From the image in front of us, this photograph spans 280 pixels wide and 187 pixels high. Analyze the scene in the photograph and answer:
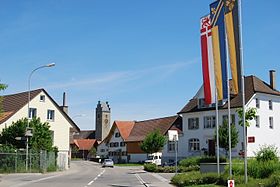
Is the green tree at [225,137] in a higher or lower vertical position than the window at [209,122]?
lower

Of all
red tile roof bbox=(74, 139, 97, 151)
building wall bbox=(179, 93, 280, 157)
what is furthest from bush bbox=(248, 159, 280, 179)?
red tile roof bbox=(74, 139, 97, 151)

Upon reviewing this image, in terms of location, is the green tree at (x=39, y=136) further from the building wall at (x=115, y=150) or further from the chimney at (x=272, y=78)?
the building wall at (x=115, y=150)

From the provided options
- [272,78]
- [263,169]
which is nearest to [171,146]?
[272,78]

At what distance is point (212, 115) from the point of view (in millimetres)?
Answer: 62656

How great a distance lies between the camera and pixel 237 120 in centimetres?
5816

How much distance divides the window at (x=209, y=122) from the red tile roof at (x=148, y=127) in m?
12.9

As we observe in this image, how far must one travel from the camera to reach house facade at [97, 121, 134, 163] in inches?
3745

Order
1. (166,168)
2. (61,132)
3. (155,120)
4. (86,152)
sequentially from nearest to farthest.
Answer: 1. (166,168)
2. (61,132)
3. (155,120)
4. (86,152)

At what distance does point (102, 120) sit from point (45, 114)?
84.9m

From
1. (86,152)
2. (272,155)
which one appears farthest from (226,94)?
(86,152)

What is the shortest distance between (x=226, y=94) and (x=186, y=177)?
18.1ft

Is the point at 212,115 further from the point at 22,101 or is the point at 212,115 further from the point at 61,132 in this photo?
the point at 22,101

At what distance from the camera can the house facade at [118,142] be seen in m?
95.1

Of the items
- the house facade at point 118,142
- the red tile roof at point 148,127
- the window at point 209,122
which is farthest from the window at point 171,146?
the house facade at point 118,142
